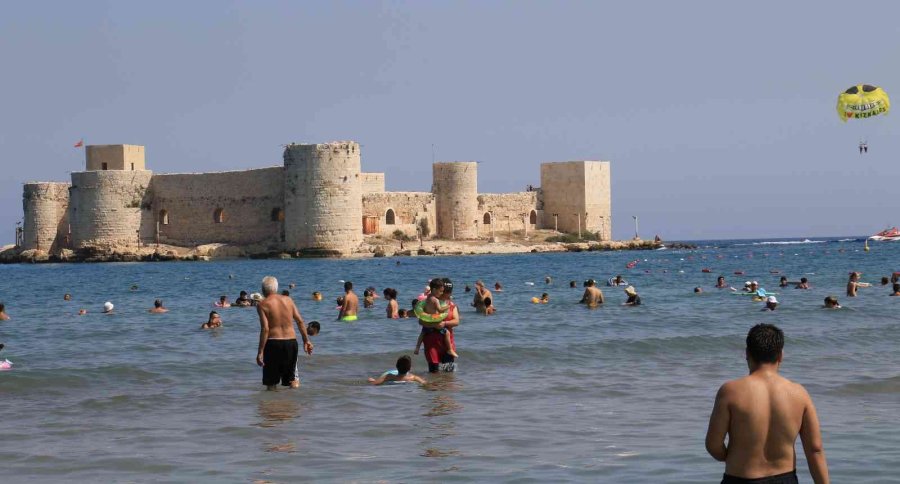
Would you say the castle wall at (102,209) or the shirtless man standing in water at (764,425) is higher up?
the castle wall at (102,209)

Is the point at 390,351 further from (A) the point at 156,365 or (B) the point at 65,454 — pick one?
(B) the point at 65,454

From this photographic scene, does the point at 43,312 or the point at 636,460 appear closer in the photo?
the point at 636,460

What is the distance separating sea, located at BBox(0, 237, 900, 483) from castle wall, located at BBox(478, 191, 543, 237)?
36.5 metres

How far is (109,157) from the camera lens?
56.8 meters

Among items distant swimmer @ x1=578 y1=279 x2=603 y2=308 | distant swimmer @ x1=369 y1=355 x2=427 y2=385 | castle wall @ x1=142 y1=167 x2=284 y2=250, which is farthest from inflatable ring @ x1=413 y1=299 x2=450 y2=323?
castle wall @ x1=142 y1=167 x2=284 y2=250

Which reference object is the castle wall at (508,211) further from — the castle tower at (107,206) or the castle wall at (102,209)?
the castle wall at (102,209)

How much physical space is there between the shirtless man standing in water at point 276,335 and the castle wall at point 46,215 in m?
48.5

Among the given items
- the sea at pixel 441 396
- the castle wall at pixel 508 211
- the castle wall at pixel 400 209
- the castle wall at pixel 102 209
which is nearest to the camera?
the sea at pixel 441 396

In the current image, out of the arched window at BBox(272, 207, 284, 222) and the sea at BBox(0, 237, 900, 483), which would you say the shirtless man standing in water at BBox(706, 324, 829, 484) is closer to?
the sea at BBox(0, 237, 900, 483)

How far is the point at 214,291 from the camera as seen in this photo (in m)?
30.8

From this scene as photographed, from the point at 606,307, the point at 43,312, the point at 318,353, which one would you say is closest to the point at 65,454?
the point at 318,353

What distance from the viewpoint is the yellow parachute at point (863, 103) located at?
26.0 m

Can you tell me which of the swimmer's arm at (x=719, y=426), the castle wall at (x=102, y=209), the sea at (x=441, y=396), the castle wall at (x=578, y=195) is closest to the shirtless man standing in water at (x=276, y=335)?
the sea at (x=441, y=396)

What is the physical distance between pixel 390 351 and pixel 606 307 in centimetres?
794
